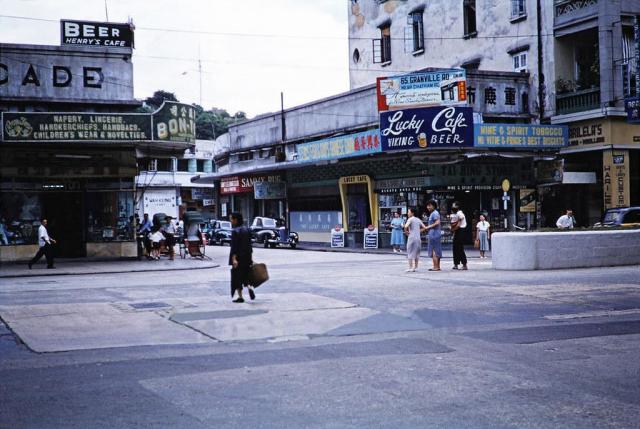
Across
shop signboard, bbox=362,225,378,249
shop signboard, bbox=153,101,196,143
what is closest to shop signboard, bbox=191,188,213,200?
shop signboard, bbox=362,225,378,249

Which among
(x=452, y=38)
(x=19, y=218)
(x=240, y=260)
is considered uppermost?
(x=452, y=38)

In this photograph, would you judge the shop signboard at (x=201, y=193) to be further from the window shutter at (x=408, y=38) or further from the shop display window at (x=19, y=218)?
the shop display window at (x=19, y=218)

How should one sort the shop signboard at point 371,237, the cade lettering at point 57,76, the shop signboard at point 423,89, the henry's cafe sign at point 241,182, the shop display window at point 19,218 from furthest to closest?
the henry's cafe sign at point 241,182
the shop signboard at point 371,237
the shop signboard at point 423,89
the shop display window at point 19,218
the cade lettering at point 57,76

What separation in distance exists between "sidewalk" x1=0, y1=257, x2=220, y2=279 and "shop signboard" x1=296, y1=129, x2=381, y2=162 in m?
10.1

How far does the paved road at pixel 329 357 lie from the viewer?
248 inches

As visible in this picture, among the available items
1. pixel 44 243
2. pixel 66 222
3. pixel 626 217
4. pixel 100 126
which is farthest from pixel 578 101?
pixel 44 243

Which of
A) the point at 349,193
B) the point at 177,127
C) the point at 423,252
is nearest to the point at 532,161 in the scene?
the point at 423,252

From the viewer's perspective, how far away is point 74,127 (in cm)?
2531

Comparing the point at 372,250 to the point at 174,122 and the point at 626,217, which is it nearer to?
the point at 174,122

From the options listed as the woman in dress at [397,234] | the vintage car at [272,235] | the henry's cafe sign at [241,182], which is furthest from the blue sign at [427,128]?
the henry's cafe sign at [241,182]

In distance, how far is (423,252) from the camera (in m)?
A: 32.5

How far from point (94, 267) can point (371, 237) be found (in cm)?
1576

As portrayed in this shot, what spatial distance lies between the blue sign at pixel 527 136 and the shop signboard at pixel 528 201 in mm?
3466

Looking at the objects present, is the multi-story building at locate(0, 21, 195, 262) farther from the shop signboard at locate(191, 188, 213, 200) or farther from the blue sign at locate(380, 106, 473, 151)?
the shop signboard at locate(191, 188, 213, 200)
